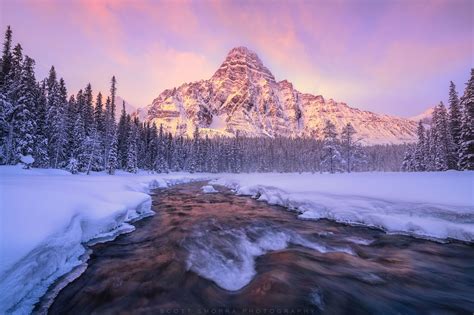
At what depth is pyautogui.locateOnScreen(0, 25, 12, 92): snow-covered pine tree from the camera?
102ft

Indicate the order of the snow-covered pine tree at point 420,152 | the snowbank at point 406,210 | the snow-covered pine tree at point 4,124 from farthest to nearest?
the snow-covered pine tree at point 420,152, the snow-covered pine tree at point 4,124, the snowbank at point 406,210

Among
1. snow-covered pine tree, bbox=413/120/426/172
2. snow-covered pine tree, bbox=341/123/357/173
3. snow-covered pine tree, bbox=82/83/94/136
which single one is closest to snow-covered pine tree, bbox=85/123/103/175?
snow-covered pine tree, bbox=82/83/94/136

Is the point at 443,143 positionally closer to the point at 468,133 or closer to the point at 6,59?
the point at 468,133

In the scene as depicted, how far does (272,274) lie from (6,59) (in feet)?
140

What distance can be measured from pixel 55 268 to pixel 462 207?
15693 mm

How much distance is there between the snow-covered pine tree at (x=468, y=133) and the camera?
33156mm

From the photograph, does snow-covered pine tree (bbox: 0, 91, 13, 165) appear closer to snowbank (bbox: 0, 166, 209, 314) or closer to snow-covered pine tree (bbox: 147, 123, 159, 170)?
snowbank (bbox: 0, 166, 209, 314)

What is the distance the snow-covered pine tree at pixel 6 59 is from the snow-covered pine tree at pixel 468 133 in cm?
6208

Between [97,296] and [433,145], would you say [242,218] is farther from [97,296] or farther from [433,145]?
[433,145]

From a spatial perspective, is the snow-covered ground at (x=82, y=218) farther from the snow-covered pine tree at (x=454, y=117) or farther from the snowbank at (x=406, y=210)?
the snow-covered pine tree at (x=454, y=117)

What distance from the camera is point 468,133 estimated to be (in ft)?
110

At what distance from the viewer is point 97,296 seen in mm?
6129

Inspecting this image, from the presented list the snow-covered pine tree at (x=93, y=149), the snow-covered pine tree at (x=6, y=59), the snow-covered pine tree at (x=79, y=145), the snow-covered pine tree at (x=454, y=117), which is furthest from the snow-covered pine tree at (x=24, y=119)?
the snow-covered pine tree at (x=454, y=117)

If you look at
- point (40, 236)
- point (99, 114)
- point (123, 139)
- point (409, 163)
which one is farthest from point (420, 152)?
point (99, 114)
